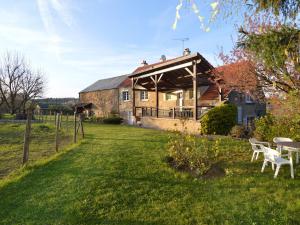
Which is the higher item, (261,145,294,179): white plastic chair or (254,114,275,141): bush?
(254,114,275,141): bush

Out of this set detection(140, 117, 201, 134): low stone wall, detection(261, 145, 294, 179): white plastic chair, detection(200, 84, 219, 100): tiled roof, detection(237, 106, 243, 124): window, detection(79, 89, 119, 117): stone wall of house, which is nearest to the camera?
detection(261, 145, 294, 179): white plastic chair

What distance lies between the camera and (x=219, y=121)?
42.2ft

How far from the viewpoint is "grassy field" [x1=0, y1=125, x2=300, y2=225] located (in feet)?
13.5

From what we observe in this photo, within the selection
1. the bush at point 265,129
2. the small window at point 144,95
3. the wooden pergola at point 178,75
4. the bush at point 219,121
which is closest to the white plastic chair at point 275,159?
the bush at point 265,129

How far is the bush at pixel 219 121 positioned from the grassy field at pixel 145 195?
5642 millimetres

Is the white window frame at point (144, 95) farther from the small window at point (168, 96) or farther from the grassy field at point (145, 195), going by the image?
the grassy field at point (145, 195)

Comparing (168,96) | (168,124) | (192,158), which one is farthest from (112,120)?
(192,158)

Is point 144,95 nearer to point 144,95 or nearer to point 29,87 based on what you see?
point 144,95

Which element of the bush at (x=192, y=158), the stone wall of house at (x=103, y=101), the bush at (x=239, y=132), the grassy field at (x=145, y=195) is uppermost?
the stone wall of house at (x=103, y=101)

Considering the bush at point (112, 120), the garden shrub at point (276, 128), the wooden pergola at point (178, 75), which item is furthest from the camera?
the bush at point (112, 120)

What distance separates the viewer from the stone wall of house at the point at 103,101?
105 ft

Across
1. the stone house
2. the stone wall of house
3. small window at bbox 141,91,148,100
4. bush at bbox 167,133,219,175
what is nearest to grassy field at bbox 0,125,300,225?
bush at bbox 167,133,219,175

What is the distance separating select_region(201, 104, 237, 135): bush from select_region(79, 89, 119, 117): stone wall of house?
1971 cm

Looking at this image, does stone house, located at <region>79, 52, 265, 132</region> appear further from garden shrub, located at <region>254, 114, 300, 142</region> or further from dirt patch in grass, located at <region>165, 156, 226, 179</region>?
dirt patch in grass, located at <region>165, 156, 226, 179</region>
